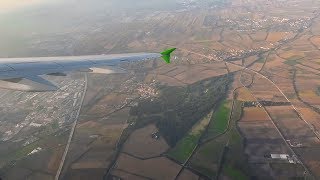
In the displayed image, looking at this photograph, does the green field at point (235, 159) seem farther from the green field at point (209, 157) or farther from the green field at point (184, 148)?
the green field at point (184, 148)

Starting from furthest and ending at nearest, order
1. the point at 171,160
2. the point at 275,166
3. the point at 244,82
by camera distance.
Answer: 1. the point at 244,82
2. the point at 171,160
3. the point at 275,166

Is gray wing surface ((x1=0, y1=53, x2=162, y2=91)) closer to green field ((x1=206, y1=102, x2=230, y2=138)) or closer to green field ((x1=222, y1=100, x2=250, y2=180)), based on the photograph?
green field ((x1=222, y1=100, x2=250, y2=180))

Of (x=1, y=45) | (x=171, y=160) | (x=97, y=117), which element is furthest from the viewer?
(x=1, y=45)

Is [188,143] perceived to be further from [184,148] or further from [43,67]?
[43,67]

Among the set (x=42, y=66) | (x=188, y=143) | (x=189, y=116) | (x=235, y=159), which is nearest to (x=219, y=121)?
(x=189, y=116)

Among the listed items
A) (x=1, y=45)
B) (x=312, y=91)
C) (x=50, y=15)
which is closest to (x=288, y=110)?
(x=312, y=91)

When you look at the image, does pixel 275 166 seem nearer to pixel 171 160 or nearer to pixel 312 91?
pixel 171 160

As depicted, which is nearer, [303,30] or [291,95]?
[291,95]
